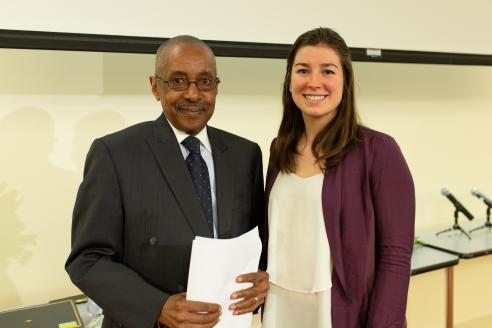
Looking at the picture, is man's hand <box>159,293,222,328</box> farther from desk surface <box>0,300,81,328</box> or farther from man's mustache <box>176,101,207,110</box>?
desk surface <box>0,300,81,328</box>

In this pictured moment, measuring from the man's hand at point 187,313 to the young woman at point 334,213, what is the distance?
45cm

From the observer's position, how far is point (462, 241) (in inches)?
122

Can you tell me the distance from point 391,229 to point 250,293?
1.61 ft

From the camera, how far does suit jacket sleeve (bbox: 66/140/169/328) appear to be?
1.19 m

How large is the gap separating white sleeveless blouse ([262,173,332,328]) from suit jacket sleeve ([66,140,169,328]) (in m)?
0.50

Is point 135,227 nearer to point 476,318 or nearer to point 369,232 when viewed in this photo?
point 369,232

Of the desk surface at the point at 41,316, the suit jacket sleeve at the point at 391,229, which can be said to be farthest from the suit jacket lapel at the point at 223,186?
the desk surface at the point at 41,316

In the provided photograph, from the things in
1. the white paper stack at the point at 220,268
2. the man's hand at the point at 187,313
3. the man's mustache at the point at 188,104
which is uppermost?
the man's mustache at the point at 188,104

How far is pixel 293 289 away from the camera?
1580 mm

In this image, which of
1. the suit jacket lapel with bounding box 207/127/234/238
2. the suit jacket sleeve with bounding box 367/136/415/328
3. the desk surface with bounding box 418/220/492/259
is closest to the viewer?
the suit jacket lapel with bounding box 207/127/234/238

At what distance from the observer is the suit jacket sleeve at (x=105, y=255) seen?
1191 mm

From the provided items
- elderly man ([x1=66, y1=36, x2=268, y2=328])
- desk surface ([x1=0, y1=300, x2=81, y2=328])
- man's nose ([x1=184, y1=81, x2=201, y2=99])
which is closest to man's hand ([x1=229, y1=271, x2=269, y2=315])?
elderly man ([x1=66, y1=36, x2=268, y2=328])

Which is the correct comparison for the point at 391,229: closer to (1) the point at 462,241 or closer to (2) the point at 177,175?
(2) the point at 177,175

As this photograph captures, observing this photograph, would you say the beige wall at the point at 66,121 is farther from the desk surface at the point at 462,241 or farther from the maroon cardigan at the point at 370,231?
the maroon cardigan at the point at 370,231
